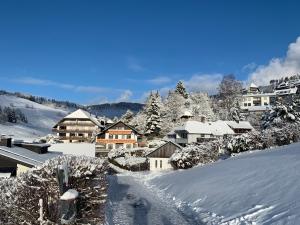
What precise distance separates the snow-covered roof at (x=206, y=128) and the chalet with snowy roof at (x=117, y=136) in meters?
10.2

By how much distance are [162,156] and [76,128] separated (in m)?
37.8

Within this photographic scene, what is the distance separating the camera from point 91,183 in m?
19.5

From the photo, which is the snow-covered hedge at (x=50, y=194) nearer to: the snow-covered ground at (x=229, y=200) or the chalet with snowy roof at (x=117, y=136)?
the snow-covered ground at (x=229, y=200)

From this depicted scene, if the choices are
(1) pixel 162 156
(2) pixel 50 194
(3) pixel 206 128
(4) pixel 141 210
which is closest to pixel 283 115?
(1) pixel 162 156

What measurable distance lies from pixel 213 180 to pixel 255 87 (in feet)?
435

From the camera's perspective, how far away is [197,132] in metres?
84.4

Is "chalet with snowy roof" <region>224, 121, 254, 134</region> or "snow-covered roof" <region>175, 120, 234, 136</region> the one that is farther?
"chalet with snowy roof" <region>224, 121, 254, 134</region>

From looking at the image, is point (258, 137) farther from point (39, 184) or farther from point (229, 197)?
point (39, 184)

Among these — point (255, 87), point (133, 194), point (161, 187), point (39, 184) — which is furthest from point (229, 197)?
point (255, 87)

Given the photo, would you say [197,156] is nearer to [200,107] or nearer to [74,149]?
[74,149]

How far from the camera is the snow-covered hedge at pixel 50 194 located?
17.8 metres

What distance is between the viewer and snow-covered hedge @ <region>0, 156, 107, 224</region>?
17.8m

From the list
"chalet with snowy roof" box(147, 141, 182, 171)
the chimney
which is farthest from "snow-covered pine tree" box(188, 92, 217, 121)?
the chimney

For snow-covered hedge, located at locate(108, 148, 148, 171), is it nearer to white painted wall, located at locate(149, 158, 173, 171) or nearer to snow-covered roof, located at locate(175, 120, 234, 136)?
white painted wall, located at locate(149, 158, 173, 171)
